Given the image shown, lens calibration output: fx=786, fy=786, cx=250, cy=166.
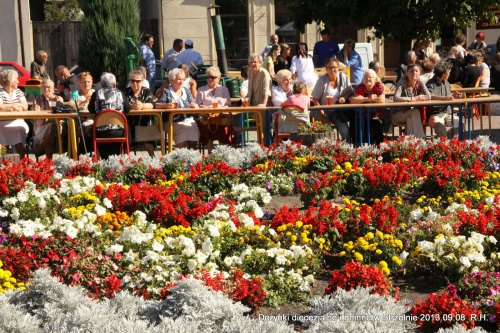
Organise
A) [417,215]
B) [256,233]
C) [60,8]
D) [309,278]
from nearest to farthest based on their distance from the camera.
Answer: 1. [309,278]
2. [256,233]
3. [417,215]
4. [60,8]

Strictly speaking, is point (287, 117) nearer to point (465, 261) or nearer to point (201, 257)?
point (201, 257)

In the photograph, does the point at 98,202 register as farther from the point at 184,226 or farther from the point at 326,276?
the point at 326,276

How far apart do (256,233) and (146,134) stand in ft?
17.2

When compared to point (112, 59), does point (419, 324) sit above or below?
Result: below

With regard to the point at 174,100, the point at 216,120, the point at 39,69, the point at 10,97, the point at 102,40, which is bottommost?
the point at 216,120

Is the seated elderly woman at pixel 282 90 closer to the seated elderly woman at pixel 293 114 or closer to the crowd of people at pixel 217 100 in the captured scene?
the crowd of people at pixel 217 100

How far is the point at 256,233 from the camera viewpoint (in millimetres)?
5902

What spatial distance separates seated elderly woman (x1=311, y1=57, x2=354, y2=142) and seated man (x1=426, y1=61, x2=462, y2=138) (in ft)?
3.90

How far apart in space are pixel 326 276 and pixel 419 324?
1.35 metres

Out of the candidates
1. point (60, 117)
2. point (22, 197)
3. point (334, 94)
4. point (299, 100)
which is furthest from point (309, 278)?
point (334, 94)

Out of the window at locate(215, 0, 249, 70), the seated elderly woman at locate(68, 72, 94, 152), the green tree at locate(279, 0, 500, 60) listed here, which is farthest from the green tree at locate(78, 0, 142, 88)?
the seated elderly woman at locate(68, 72, 94, 152)

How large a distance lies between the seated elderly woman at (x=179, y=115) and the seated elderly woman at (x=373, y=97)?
7.67ft

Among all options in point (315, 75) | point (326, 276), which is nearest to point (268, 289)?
point (326, 276)

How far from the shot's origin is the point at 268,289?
516 cm
